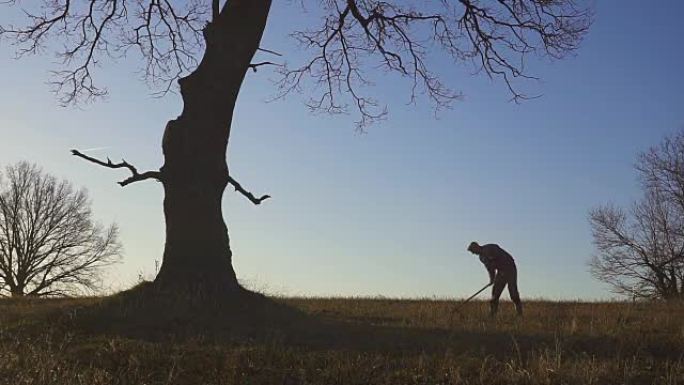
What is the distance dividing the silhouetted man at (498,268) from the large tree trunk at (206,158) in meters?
5.19

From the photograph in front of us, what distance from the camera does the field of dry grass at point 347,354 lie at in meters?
6.75

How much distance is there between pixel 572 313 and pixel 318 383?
9308mm

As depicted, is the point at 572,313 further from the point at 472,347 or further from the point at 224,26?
the point at 224,26

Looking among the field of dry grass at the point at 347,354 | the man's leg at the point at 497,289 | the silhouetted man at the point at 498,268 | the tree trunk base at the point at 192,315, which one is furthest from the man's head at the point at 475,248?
the tree trunk base at the point at 192,315

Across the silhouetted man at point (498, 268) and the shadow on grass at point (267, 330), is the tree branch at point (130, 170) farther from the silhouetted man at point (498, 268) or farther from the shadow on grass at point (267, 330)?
the silhouetted man at point (498, 268)

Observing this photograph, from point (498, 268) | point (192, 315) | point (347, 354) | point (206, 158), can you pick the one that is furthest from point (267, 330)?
point (498, 268)

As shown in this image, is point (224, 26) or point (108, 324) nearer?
point (108, 324)

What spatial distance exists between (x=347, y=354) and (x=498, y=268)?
7667 millimetres

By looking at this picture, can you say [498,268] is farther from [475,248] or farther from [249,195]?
[249,195]

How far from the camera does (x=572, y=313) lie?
48.2 ft

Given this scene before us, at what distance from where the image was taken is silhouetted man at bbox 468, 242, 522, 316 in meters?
15.0

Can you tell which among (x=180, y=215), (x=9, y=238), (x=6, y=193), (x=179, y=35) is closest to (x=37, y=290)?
(x=9, y=238)

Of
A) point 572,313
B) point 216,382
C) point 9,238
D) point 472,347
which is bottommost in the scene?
point 216,382

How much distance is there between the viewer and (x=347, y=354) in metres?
8.01
